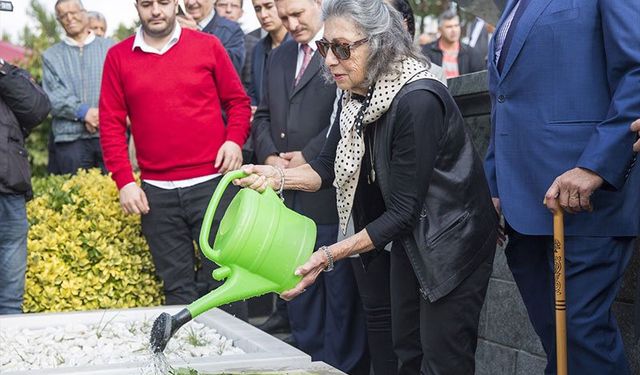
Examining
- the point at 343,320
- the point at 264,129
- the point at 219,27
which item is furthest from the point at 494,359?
the point at 219,27

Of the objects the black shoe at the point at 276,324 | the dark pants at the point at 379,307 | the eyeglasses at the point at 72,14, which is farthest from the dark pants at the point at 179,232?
the eyeglasses at the point at 72,14

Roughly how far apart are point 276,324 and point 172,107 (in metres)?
1.52

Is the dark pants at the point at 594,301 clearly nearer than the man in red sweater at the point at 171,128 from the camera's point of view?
Yes

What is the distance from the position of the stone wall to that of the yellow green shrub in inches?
83.4

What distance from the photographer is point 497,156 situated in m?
3.31

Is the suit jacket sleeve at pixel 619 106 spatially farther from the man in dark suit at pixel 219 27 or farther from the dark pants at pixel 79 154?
the dark pants at pixel 79 154

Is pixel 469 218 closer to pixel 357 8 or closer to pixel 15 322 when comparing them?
pixel 357 8

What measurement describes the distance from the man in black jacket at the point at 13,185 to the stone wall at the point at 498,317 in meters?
2.29

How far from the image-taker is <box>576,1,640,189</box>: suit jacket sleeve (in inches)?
111

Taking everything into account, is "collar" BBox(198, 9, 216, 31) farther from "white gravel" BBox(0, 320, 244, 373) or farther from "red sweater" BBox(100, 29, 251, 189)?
"white gravel" BBox(0, 320, 244, 373)

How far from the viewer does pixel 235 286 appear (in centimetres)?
281

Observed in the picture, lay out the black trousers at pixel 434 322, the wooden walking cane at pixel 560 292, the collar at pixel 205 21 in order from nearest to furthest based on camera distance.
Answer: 1. the wooden walking cane at pixel 560 292
2. the black trousers at pixel 434 322
3. the collar at pixel 205 21

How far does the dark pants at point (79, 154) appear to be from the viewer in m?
7.07

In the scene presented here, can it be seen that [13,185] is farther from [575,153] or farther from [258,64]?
[575,153]
